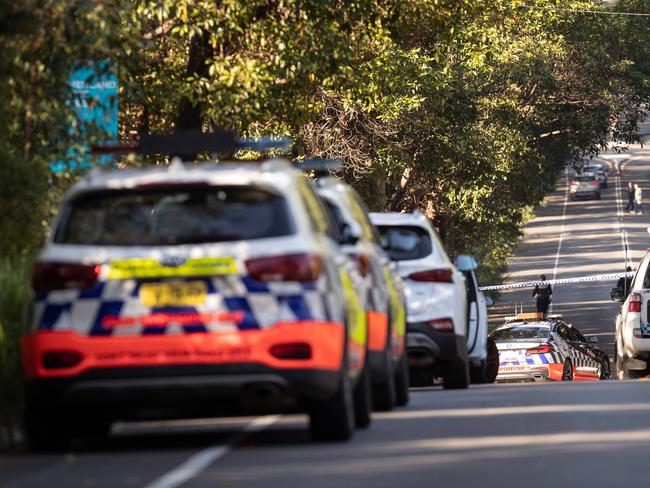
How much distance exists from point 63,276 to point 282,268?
1276mm

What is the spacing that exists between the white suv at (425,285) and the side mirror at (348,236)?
14.9 ft

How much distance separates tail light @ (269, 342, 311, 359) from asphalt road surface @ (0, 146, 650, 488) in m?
0.57

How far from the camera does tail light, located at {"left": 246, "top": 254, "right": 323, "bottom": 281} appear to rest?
1116cm

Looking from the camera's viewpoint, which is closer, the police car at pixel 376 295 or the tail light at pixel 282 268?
the tail light at pixel 282 268

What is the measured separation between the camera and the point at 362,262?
13.9 m

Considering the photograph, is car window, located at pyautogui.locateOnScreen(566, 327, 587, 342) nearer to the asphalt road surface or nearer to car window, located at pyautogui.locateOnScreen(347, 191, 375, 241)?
the asphalt road surface

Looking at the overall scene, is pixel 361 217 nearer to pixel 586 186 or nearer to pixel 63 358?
pixel 63 358

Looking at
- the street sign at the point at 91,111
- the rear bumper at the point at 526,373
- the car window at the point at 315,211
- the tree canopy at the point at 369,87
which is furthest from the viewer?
the rear bumper at the point at 526,373

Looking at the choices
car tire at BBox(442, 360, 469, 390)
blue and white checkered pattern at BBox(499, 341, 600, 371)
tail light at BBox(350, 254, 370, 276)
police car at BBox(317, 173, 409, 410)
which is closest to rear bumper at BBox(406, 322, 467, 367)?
car tire at BBox(442, 360, 469, 390)

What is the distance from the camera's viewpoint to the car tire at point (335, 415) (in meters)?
11.7

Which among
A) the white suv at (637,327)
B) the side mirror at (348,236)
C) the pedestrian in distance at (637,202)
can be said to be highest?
the side mirror at (348,236)

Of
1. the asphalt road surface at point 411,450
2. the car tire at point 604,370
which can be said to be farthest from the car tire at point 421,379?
the car tire at point 604,370

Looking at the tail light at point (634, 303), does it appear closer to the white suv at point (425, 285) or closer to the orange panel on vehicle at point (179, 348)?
the white suv at point (425, 285)

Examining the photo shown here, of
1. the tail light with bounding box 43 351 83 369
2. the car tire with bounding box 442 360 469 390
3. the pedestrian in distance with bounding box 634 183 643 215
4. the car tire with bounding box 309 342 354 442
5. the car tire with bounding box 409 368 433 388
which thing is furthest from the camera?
A: the pedestrian in distance with bounding box 634 183 643 215
